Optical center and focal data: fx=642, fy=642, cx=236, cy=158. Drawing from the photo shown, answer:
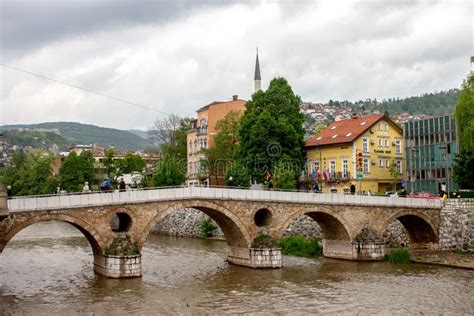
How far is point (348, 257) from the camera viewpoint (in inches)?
1524

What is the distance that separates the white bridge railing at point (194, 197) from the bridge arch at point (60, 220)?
0.46 m

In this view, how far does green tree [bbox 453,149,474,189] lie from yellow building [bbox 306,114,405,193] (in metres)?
9.17

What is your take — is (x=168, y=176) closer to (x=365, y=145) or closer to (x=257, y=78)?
(x=257, y=78)

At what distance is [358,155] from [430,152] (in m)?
7.32

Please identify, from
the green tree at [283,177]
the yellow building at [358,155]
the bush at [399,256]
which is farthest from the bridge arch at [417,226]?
the yellow building at [358,155]

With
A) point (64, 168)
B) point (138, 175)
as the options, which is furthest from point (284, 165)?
point (64, 168)

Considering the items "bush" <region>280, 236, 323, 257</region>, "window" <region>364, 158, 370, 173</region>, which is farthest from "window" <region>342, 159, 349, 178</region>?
"bush" <region>280, 236, 323, 257</region>

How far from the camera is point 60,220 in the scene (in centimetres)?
3005

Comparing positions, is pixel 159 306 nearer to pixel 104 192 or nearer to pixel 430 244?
pixel 104 192

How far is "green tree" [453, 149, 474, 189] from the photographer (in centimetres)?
4453

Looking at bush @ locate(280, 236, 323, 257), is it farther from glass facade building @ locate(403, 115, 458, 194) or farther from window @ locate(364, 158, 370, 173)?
glass facade building @ locate(403, 115, 458, 194)

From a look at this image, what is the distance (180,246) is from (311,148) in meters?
17.4

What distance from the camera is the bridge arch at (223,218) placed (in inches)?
1318

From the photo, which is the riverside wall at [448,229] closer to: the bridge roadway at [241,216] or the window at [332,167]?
the bridge roadway at [241,216]
